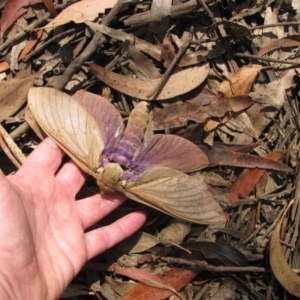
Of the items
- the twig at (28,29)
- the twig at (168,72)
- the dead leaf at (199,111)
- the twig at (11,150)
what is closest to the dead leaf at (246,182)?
the dead leaf at (199,111)

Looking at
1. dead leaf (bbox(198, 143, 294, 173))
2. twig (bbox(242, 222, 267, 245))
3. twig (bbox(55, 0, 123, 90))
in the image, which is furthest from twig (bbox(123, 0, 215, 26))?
twig (bbox(242, 222, 267, 245))

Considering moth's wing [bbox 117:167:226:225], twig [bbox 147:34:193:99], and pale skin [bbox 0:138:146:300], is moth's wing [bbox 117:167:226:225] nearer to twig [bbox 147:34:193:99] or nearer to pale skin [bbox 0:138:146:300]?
pale skin [bbox 0:138:146:300]

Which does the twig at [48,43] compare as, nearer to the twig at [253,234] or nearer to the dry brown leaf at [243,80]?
the dry brown leaf at [243,80]

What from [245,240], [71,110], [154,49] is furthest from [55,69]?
[245,240]

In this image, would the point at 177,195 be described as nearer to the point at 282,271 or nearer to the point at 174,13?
the point at 282,271

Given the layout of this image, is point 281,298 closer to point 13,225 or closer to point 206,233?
point 206,233
